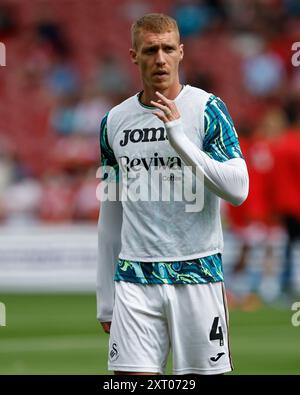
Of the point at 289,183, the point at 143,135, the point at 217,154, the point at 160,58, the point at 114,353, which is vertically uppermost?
the point at 289,183

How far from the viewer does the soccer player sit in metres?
6.14

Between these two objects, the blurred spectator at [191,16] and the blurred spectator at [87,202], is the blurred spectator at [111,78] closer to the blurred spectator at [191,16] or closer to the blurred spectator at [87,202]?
the blurred spectator at [191,16]

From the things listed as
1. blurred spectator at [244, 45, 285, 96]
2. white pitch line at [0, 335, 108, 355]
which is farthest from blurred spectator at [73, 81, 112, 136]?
white pitch line at [0, 335, 108, 355]

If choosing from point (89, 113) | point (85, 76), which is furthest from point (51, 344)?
point (85, 76)

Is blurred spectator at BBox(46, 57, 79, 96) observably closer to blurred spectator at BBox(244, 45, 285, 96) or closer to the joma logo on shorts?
blurred spectator at BBox(244, 45, 285, 96)

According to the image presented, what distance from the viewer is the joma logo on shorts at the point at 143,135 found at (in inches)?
244

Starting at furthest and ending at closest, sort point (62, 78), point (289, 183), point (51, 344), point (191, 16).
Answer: point (191, 16), point (62, 78), point (289, 183), point (51, 344)

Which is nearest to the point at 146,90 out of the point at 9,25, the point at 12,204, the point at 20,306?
the point at 20,306

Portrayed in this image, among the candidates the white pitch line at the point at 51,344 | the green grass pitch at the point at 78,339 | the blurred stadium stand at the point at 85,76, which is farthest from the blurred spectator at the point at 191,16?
the white pitch line at the point at 51,344

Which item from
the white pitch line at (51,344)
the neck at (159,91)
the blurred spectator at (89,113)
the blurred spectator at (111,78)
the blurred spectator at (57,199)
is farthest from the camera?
the blurred spectator at (111,78)

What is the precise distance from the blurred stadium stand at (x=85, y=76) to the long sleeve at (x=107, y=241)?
1132cm

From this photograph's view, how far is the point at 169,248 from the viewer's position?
20.4ft

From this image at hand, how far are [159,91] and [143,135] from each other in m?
0.24

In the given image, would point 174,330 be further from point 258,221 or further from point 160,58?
point 258,221
